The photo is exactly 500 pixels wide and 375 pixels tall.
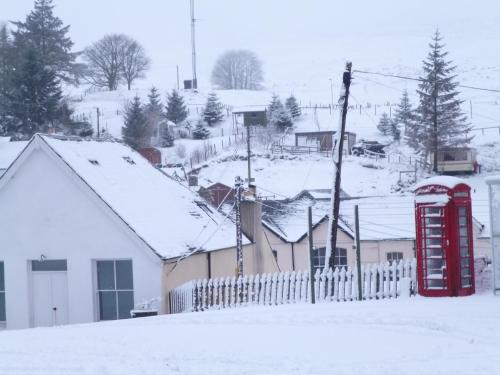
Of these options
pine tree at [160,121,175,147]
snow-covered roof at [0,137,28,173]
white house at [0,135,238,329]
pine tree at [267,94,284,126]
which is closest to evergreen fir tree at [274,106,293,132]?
pine tree at [267,94,284,126]

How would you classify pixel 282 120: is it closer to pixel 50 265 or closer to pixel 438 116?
pixel 438 116

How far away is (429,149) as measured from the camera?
6312 cm

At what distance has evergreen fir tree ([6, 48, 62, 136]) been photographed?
6131 centimetres

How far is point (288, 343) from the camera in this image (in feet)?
39.4

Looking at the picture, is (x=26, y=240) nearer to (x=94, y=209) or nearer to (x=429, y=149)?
(x=94, y=209)

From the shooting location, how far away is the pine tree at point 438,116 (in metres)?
63.4

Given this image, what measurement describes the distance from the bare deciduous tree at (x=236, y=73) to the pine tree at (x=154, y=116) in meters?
42.3

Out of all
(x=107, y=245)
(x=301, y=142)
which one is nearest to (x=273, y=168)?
(x=301, y=142)

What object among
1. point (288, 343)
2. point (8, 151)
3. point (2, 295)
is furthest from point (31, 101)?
point (288, 343)

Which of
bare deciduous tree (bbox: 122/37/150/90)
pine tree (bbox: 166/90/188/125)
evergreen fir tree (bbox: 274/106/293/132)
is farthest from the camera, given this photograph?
bare deciduous tree (bbox: 122/37/150/90)

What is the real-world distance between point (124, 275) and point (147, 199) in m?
3.30

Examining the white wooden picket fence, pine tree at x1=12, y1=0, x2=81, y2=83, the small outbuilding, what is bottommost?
the white wooden picket fence

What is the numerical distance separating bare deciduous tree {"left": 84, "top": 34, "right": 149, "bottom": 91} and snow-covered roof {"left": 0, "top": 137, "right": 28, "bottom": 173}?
5651 centimetres

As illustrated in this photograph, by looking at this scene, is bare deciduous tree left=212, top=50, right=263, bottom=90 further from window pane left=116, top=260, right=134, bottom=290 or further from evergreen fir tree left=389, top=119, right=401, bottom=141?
window pane left=116, top=260, right=134, bottom=290
